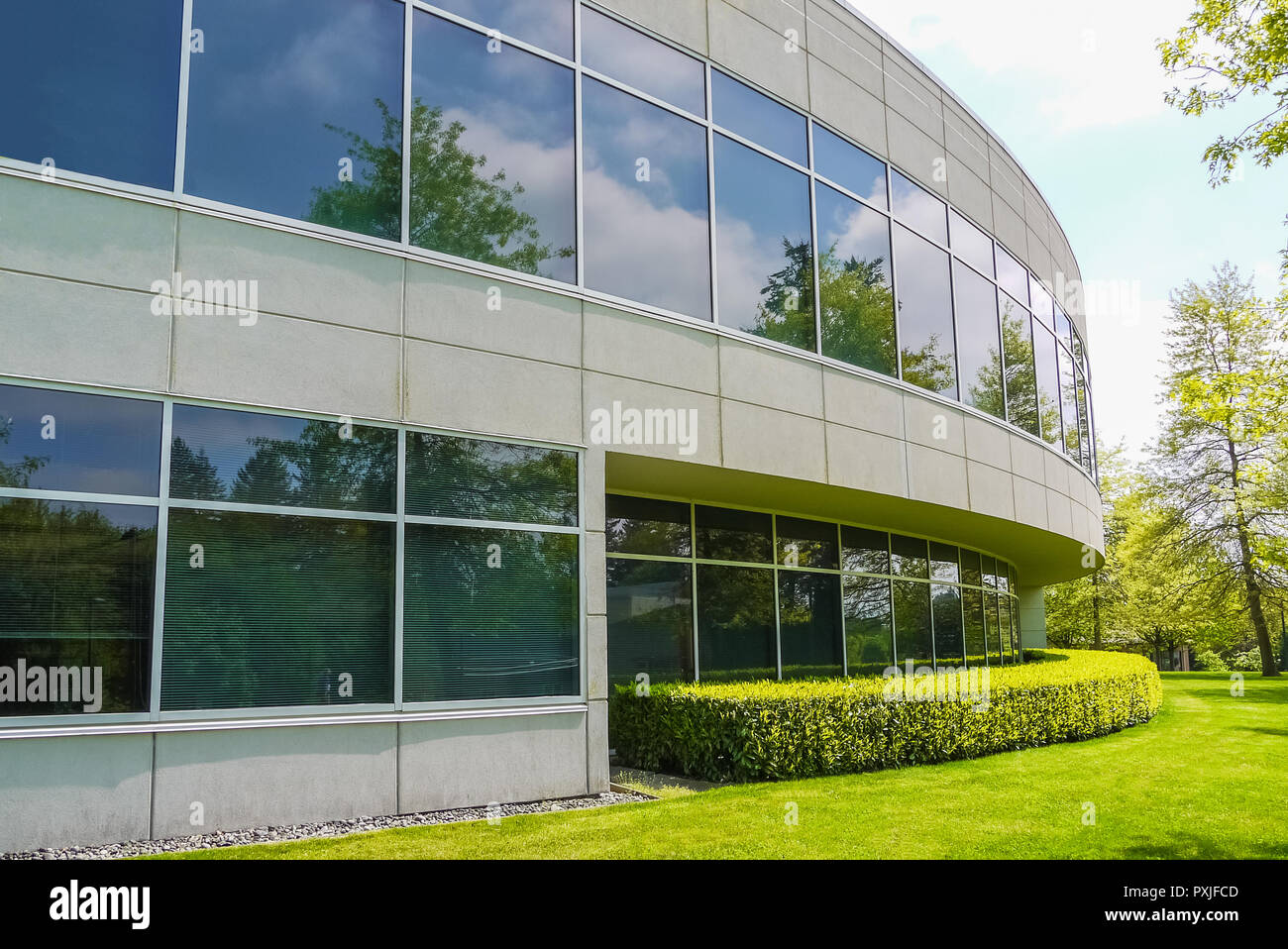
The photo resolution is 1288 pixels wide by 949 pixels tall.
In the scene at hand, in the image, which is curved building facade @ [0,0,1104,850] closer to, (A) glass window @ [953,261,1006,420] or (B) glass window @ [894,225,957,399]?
(B) glass window @ [894,225,957,399]

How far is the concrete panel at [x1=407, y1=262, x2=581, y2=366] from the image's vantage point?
32.4 feet

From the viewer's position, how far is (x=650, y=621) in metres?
13.5

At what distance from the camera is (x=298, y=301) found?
910cm

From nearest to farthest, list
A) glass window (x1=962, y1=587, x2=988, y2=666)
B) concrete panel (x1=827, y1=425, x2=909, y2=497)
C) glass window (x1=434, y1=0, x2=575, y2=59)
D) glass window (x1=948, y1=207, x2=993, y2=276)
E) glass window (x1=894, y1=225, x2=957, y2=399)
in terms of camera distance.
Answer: glass window (x1=434, y1=0, x2=575, y2=59), concrete panel (x1=827, y1=425, x2=909, y2=497), glass window (x1=894, y1=225, x2=957, y2=399), glass window (x1=948, y1=207, x2=993, y2=276), glass window (x1=962, y1=587, x2=988, y2=666)

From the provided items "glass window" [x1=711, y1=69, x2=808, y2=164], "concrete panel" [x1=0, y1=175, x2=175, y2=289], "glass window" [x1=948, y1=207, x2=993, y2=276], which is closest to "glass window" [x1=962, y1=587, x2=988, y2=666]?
"glass window" [x1=948, y1=207, x2=993, y2=276]

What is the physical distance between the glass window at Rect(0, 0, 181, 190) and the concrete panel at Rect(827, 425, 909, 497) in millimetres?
Result: 8863

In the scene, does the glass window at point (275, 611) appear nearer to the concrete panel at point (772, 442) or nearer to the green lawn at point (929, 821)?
the green lawn at point (929, 821)

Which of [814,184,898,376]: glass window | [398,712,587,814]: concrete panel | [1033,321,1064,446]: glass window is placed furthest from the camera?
[1033,321,1064,446]: glass window

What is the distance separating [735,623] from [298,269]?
8063 millimetres

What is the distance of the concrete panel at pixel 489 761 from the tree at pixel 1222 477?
30.9 m

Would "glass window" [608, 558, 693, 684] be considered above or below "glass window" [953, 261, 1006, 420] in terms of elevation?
below

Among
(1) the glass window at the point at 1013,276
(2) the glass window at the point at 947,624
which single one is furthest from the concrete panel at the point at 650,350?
(1) the glass window at the point at 1013,276

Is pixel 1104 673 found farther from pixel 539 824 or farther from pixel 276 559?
pixel 276 559
